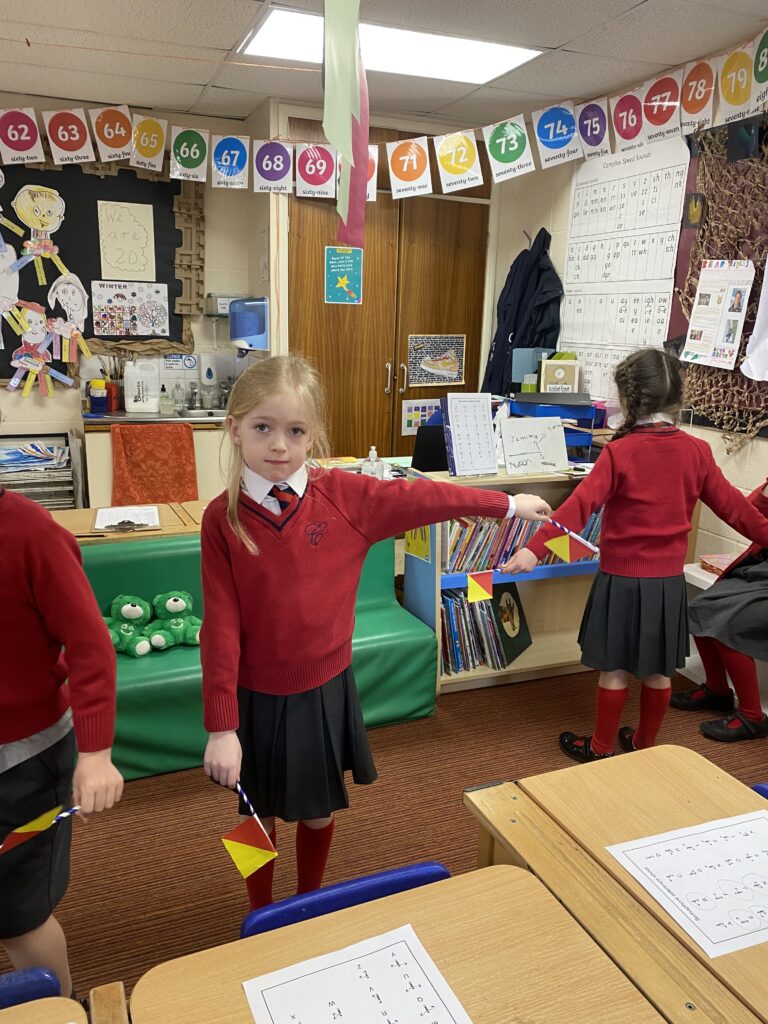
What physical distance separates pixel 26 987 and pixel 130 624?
1.64 meters

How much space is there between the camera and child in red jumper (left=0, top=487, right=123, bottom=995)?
111 centimetres

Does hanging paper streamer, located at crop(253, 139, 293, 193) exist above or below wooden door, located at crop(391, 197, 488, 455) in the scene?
above

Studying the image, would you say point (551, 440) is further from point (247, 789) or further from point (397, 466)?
point (247, 789)

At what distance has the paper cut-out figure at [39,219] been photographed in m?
4.30

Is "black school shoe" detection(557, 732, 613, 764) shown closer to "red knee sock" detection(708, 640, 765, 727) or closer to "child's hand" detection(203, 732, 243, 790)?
"red knee sock" detection(708, 640, 765, 727)

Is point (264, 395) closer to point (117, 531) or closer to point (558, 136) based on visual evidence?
point (117, 531)

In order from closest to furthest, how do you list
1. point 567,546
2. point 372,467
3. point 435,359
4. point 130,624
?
point 567,546 < point 130,624 < point 372,467 < point 435,359

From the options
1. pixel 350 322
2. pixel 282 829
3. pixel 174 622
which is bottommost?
pixel 282 829

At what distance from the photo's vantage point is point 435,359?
16.6 feet

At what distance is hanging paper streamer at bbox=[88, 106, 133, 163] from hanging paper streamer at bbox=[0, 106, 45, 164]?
Result: 29 cm

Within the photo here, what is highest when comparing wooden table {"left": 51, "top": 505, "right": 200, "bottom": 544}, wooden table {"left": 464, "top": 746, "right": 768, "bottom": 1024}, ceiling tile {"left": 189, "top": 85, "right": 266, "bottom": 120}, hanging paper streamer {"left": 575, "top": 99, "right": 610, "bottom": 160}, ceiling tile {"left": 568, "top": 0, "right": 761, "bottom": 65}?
ceiling tile {"left": 189, "top": 85, "right": 266, "bottom": 120}

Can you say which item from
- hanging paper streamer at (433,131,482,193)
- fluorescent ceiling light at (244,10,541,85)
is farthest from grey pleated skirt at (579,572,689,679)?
fluorescent ceiling light at (244,10,541,85)

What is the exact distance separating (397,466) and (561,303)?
1.96m

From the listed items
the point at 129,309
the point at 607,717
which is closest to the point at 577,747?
the point at 607,717
